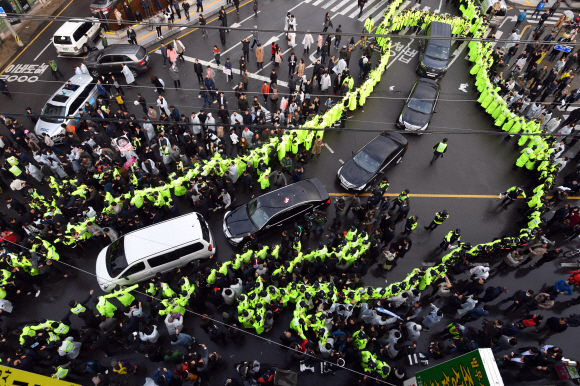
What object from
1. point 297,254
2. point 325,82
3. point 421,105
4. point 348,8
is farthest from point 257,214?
point 348,8

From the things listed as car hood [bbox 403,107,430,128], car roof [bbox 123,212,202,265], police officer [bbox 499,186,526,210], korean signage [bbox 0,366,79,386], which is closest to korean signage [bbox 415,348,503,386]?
car roof [bbox 123,212,202,265]

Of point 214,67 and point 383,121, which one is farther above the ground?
point 214,67

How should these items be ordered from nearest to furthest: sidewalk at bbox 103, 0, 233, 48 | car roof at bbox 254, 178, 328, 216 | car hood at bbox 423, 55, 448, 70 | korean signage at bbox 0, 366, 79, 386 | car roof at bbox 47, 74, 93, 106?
1. korean signage at bbox 0, 366, 79, 386
2. car roof at bbox 254, 178, 328, 216
3. car roof at bbox 47, 74, 93, 106
4. car hood at bbox 423, 55, 448, 70
5. sidewalk at bbox 103, 0, 233, 48

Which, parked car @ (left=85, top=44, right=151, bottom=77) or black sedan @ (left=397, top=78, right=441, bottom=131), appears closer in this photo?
black sedan @ (left=397, top=78, right=441, bottom=131)

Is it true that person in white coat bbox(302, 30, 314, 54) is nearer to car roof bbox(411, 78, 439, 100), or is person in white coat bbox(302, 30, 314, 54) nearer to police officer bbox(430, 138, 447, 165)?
car roof bbox(411, 78, 439, 100)

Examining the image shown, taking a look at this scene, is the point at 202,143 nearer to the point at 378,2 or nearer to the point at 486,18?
the point at 378,2

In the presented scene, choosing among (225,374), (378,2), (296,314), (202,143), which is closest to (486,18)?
(378,2)
